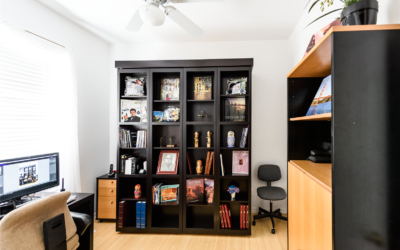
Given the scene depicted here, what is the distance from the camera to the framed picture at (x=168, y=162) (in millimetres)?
2576

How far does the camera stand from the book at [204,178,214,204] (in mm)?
2498

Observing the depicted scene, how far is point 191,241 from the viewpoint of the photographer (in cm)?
231

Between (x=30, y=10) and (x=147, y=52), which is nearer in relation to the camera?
(x=30, y=10)

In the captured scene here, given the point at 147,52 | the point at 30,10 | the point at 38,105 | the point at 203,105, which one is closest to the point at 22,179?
the point at 38,105

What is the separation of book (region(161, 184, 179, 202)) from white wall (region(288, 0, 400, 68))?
2.28 m

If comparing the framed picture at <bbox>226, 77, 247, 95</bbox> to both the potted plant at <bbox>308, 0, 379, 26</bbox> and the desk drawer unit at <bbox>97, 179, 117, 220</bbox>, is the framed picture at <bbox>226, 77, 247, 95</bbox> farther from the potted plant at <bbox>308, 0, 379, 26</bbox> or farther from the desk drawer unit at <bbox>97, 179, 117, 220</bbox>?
the desk drawer unit at <bbox>97, 179, 117, 220</bbox>

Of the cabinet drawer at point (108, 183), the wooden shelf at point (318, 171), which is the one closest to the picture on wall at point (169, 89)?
the cabinet drawer at point (108, 183)

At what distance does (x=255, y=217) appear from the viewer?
2662 mm

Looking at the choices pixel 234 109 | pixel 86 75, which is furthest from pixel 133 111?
pixel 234 109

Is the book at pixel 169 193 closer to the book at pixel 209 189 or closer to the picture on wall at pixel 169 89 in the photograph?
the book at pixel 209 189

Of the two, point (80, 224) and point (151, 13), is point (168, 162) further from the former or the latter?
point (151, 13)

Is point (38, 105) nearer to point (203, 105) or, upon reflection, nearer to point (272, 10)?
point (203, 105)

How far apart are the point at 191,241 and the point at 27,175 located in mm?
1853

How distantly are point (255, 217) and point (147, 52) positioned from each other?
3.06m
